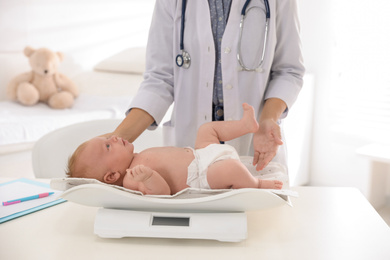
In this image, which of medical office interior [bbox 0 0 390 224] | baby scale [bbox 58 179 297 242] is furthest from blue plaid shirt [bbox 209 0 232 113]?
medical office interior [bbox 0 0 390 224]

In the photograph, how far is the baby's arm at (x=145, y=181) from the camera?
92cm

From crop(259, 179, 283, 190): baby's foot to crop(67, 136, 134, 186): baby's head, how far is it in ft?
1.18

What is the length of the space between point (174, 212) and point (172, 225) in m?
0.03

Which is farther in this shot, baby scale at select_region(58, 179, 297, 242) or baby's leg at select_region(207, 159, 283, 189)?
baby's leg at select_region(207, 159, 283, 189)

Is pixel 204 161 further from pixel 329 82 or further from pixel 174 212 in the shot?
pixel 329 82

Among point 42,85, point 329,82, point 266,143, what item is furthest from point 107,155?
point 42,85

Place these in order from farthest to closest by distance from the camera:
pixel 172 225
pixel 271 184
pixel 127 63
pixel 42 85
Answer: pixel 127 63
pixel 42 85
pixel 271 184
pixel 172 225

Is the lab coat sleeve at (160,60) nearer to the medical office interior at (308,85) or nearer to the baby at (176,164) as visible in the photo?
the baby at (176,164)

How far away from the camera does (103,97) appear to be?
136 inches

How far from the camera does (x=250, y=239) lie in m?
0.86

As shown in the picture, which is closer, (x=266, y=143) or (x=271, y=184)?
(x=271, y=184)

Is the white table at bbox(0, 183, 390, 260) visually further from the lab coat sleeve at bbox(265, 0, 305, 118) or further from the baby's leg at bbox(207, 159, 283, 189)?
the lab coat sleeve at bbox(265, 0, 305, 118)

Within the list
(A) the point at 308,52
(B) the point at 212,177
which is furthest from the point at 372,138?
(B) the point at 212,177

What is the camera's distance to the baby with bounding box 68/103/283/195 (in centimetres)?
96
